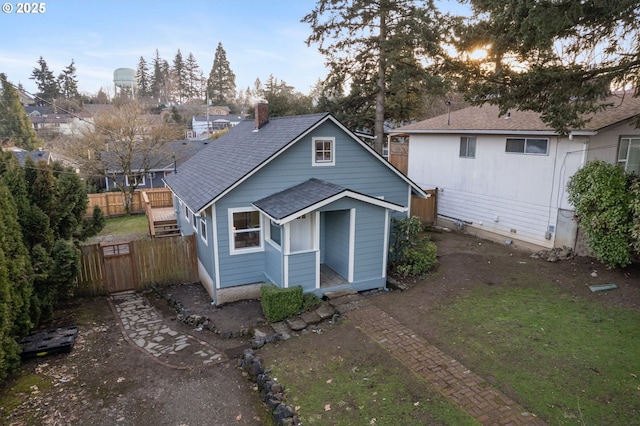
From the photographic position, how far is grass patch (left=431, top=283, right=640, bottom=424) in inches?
243

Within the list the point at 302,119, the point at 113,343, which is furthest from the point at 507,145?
the point at 113,343

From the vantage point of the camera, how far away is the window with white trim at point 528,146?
1438 centimetres

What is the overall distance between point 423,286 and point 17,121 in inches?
2151

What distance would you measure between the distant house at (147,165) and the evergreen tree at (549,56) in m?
19.7

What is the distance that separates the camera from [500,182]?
632 inches

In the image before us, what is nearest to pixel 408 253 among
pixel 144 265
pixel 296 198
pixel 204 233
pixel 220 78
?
pixel 296 198

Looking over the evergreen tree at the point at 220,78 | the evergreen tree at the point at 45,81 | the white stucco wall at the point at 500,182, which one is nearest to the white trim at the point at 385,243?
the white stucco wall at the point at 500,182

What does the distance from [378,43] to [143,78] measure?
89115 millimetres

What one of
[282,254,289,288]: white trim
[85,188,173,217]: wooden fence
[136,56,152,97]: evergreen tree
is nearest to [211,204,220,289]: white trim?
[282,254,289,288]: white trim

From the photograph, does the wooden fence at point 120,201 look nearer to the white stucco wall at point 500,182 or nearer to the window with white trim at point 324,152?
the white stucco wall at point 500,182

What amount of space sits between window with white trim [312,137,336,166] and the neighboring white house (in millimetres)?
7770

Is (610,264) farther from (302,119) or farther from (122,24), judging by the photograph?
(122,24)

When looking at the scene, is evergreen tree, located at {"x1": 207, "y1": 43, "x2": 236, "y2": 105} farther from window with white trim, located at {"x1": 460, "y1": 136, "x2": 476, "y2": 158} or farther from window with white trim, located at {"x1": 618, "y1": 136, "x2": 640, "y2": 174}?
window with white trim, located at {"x1": 618, "y1": 136, "x2": 640, "y2": 174}

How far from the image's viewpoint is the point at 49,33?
14484 millimetres
